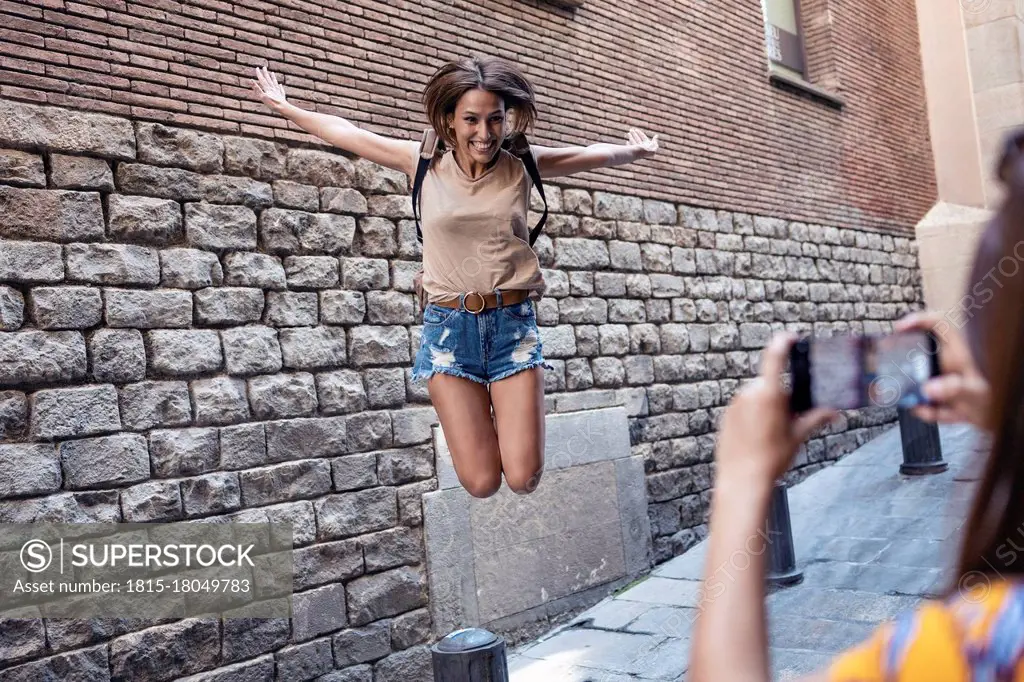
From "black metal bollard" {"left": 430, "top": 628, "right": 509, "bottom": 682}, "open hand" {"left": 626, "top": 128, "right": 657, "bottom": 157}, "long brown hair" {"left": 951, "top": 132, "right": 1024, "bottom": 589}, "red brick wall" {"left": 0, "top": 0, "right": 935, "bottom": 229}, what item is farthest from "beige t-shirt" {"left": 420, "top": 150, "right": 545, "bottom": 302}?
"long brown hair" {"left": 951, "top": 132, "right": 1024, "bottom": 589}

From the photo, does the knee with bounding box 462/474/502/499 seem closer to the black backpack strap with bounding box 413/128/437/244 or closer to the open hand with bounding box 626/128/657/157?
the black backpack strap with bounding box 413/128/437/244

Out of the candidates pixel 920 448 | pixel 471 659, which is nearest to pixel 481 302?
pixel 471 659

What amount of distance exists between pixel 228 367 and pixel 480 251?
1.79m

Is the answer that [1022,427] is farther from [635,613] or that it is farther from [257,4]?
[635,613]

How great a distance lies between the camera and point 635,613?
610cm

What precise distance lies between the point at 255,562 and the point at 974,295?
4.30 metres

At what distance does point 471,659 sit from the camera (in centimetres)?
358

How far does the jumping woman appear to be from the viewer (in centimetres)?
349

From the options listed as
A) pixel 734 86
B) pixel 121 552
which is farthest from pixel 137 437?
pixel 734 86

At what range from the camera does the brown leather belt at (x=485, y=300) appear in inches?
139

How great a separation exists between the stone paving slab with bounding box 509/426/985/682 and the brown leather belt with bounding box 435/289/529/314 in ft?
7.61

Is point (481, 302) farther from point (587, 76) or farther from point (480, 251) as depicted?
point (587, 76)

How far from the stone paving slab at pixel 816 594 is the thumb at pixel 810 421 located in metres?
3.85

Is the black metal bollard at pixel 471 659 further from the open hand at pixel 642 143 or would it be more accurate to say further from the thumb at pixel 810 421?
the thumb at pixel 810 421
